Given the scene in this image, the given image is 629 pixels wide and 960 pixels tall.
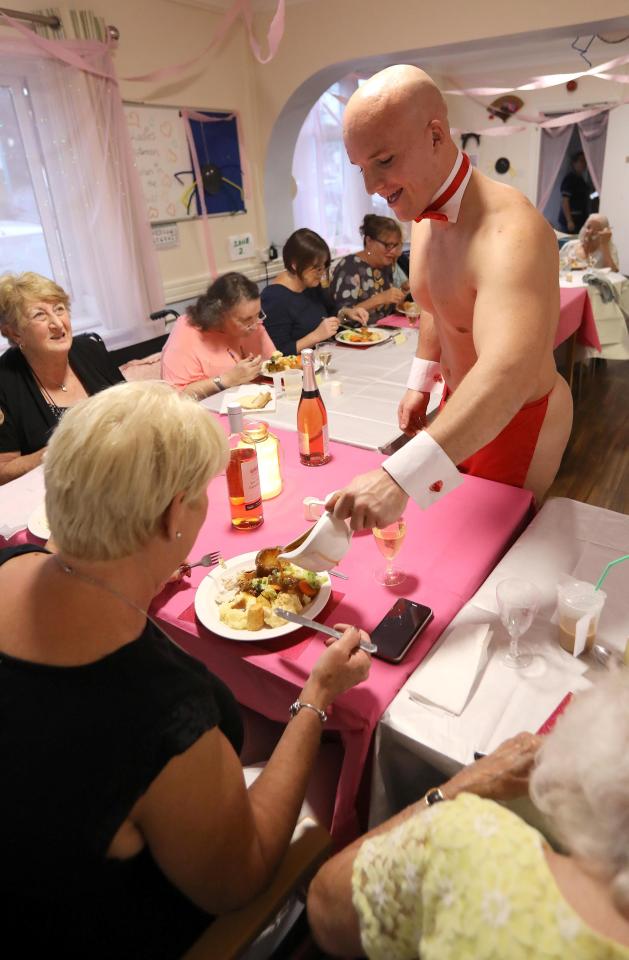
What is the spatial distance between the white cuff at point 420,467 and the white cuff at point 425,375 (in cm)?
88

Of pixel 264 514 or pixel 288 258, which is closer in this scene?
pixel 264 514

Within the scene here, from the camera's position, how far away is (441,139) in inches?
56.6

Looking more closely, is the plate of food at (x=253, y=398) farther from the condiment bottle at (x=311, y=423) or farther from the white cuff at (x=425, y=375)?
the white cuff at (x=425, y=375)

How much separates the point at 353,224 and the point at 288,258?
421cm

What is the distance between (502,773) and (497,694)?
8.7 inches

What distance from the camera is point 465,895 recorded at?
0.58m

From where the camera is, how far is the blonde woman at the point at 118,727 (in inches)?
28.1

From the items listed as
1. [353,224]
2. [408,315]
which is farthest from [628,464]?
[353,224]

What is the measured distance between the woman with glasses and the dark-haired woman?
344mm

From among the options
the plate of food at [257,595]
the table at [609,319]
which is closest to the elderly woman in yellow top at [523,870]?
the plate of food at [257,595]

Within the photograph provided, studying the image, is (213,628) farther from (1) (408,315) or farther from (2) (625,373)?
(2) (625,373)

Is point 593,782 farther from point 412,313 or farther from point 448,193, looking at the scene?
point 412,313

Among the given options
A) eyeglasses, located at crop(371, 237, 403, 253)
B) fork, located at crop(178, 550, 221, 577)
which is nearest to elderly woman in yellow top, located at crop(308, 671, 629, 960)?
fork, located at crop(178, 550, 221, 577)

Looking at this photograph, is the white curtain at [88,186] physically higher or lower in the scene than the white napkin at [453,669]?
higher
